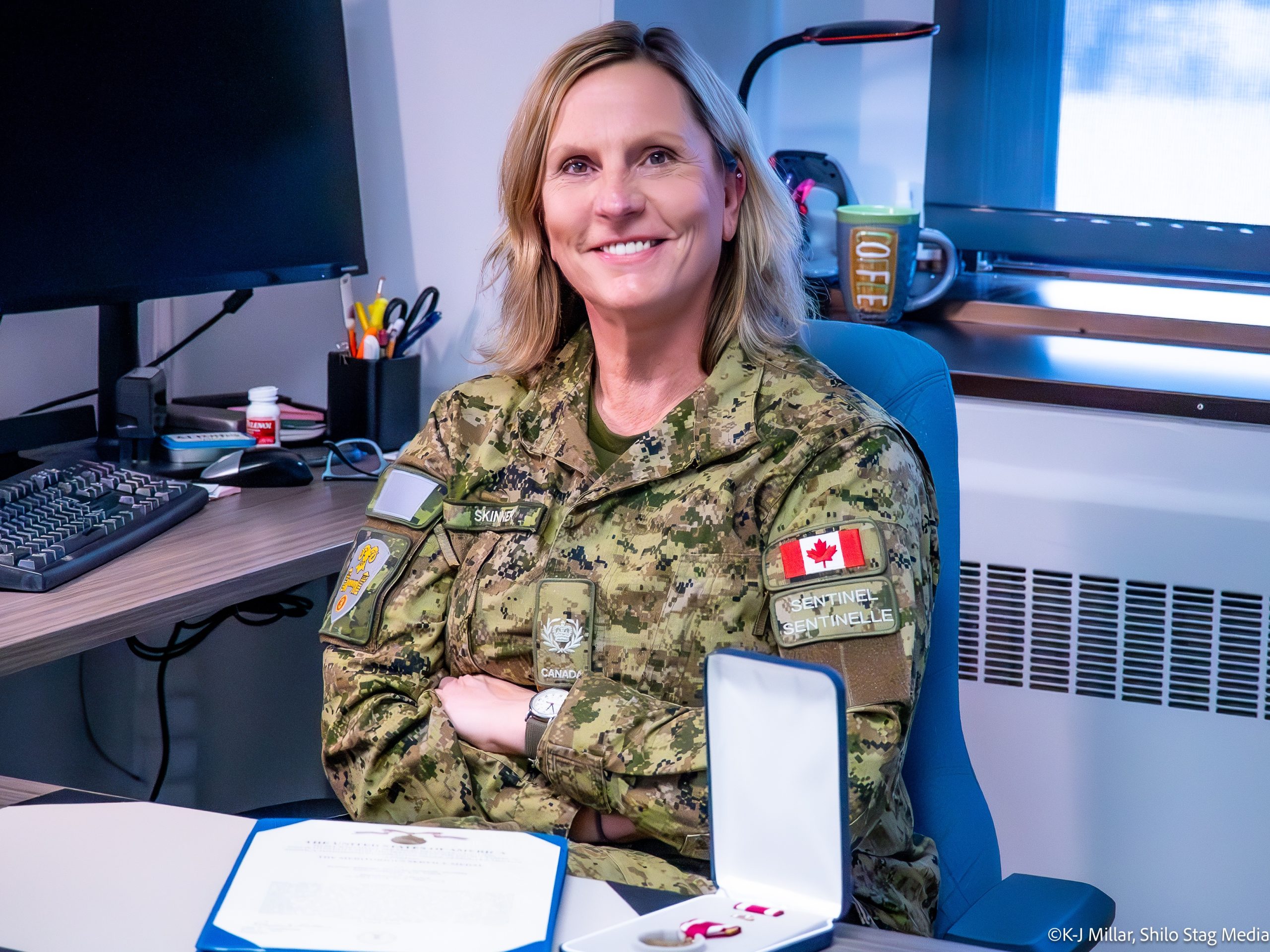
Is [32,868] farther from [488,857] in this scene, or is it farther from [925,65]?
[925,65]

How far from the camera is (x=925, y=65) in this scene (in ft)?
7.68

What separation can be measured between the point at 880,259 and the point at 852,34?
14.0 inches

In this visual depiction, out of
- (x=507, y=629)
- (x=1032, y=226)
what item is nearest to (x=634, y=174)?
(x=507, y=629)

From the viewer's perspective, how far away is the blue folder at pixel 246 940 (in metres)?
0.74

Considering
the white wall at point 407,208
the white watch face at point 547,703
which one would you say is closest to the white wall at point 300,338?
the white wall at point 407,208

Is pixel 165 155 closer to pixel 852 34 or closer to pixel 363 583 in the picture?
pixel 363 583

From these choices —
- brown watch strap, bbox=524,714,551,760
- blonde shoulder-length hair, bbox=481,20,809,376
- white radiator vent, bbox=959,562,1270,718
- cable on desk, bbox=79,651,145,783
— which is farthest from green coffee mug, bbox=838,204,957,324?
cable on desk, bbox=79,651,145,783

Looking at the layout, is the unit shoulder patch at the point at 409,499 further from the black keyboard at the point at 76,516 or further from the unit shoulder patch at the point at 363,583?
the black keyboard at the point at 76,516

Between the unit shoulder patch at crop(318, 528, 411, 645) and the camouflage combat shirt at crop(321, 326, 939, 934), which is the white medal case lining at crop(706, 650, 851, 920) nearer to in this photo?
the camouflage combat shirt at crop(321, 326, 939, 934)

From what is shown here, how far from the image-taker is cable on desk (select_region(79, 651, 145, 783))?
2031 mm

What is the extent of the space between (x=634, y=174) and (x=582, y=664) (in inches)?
19.0

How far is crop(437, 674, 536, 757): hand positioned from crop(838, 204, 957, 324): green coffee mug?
1.08 m

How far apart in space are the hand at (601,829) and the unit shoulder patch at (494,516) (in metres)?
0.28

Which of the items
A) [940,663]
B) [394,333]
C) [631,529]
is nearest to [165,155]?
[394,333]
